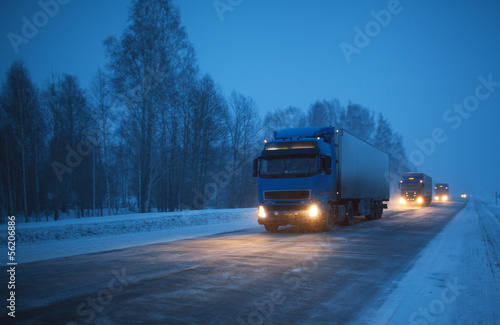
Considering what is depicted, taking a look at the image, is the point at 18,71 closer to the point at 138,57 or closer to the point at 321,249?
the point at 138,57

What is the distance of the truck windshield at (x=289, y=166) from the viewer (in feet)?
46.6

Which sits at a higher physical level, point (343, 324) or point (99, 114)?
point (99, 114)

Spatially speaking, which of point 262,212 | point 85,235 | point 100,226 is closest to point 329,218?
point 262,212

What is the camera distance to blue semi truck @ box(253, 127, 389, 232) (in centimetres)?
1405

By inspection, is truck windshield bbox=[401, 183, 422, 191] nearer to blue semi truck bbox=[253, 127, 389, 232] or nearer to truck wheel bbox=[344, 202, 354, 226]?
truck wheel bbox=[344, 202, 354, 226]

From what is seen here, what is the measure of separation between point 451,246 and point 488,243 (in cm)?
182

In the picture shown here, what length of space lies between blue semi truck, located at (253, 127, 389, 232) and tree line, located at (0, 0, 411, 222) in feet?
42.4

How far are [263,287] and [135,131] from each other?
70.6 ft

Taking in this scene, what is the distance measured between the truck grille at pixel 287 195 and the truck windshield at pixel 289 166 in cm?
63

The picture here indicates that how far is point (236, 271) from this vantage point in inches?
282

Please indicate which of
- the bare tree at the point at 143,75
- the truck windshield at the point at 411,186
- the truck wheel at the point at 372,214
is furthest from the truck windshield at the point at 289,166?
the truck windshield at the point at 411,186

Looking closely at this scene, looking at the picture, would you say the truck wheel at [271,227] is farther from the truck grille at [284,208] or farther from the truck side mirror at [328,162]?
the truck side mirror at [328,162]

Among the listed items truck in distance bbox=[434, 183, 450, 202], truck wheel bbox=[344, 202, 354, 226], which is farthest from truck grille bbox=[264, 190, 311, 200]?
truck in distance bbox=[434, 183, 450, 202]

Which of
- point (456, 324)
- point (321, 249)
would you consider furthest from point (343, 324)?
point (321, 249)
